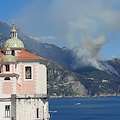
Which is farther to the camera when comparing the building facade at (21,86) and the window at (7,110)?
the window at (7,110)

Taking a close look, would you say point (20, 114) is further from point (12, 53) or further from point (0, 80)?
point (12, 53)

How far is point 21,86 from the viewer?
76.7 m

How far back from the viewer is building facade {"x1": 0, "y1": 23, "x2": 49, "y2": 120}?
74.4m

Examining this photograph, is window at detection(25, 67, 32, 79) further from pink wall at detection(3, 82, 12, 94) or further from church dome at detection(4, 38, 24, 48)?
church dome at detection(4, 38, 24, 48)

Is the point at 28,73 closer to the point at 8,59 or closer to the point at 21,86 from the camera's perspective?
the point at 21,86

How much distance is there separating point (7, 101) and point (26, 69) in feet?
22.4

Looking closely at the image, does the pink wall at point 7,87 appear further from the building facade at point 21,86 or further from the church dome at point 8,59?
the church dome at point 8,59

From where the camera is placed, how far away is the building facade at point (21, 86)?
74.4 metres

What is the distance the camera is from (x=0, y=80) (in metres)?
74.2

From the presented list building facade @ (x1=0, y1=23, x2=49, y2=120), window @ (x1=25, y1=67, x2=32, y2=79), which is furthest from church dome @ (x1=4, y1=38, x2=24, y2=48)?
window @ (x1=25, y1=67, x2=32, y2=79)

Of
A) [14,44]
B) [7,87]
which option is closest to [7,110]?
[7,87]

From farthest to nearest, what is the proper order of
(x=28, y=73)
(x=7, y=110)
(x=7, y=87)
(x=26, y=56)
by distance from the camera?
(x=26, y=56) < (x=28, y=73) < (x=7, y=110) < (x=7, y=87)

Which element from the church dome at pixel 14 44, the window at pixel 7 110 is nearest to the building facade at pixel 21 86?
the window at pixel 7 110

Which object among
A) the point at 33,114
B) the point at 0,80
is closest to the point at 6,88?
the point at 0,80
